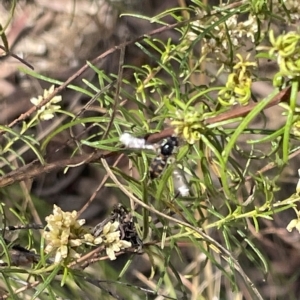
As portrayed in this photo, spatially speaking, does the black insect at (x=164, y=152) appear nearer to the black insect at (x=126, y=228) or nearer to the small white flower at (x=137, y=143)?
the small white flower at (x=137, y=143)

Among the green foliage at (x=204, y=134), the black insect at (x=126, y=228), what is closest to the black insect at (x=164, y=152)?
the green foliage at (x=204, y=134)

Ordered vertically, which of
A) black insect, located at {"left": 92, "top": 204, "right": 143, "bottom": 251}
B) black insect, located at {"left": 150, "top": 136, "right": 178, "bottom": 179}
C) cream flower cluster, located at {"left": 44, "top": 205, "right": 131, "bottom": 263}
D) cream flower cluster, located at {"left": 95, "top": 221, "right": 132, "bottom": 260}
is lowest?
black insect, located at {"left": 92, "top": 204, "right": 143, "bottom": 251}

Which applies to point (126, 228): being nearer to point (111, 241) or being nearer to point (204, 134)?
point (111, 241)

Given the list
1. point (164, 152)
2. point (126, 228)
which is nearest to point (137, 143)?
point (164, 152)

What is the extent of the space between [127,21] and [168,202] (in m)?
0.74

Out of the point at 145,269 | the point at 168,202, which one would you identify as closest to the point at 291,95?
the point at 168,202

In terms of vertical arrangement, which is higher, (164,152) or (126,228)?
(164,152)

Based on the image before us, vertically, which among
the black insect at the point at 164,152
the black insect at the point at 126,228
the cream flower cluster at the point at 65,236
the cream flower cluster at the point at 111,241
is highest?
the black insect at the point at 164,152

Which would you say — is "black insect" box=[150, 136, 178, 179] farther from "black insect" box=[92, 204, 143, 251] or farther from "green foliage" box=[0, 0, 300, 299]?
"black insect" box=[92, 204, 143, 251]

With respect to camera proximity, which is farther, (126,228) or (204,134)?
(126,228)

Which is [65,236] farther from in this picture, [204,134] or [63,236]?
[204,134]

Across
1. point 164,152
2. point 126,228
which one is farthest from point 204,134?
point 126,228

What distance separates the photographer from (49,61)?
111cm

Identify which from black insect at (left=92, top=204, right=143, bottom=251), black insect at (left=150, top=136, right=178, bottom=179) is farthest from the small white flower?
black insect at (left=92, top=204, right=143, bottom=251)
